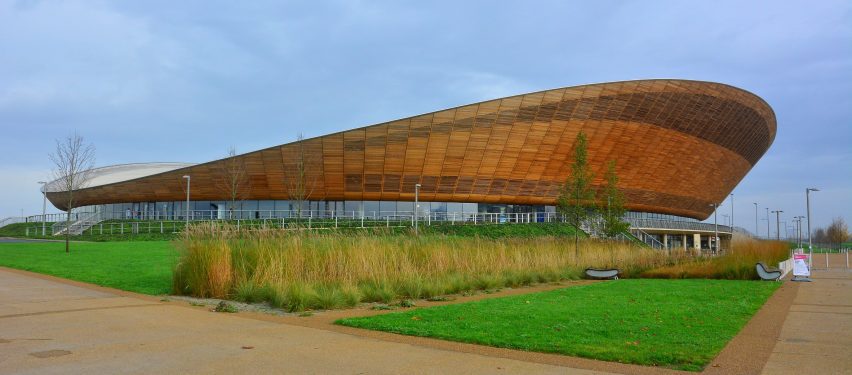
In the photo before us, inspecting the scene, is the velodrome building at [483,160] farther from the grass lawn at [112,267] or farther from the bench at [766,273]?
the bench at [766,273]

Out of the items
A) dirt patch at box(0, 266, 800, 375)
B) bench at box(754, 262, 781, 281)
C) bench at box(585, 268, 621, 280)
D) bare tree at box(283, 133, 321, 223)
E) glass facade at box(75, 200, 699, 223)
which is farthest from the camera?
glass facade at box(75, 200, 699, 223)

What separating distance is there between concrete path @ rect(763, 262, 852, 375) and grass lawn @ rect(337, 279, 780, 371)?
54 cm

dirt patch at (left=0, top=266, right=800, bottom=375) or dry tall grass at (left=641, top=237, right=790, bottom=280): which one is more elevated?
dirt patch at (left=0, top=266, right=800, bottom=375)

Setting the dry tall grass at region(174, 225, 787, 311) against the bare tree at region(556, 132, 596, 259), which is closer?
the dry tall grass at region(174, 225, 787, 311)

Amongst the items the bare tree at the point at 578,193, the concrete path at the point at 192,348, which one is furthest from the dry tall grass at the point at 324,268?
the bare tree at the point at 578,193

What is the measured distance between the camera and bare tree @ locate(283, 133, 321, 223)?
40.6m

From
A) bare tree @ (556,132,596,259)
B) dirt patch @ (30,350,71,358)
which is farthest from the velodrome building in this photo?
dirt patch @ (30,350,71,358)

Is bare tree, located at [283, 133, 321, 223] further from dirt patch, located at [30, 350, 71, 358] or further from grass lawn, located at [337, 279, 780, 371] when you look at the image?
dirt patch, located at [30, 350, 71, 358]

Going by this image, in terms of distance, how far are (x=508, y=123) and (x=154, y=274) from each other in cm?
3081

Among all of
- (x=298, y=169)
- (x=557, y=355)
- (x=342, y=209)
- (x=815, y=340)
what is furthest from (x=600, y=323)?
(x=342, y=209)

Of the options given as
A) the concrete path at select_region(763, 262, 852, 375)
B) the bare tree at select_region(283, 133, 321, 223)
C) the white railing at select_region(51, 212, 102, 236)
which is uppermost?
the bare tree at select_region(283, 133, 321, 223)

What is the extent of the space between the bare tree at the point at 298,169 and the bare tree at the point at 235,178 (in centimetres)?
291

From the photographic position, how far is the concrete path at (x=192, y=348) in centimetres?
521

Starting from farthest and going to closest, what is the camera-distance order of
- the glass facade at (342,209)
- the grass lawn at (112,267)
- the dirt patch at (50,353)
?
the glass facade at (342,209), the grass lawn at (112,267), the dirt patch at (50,353)
